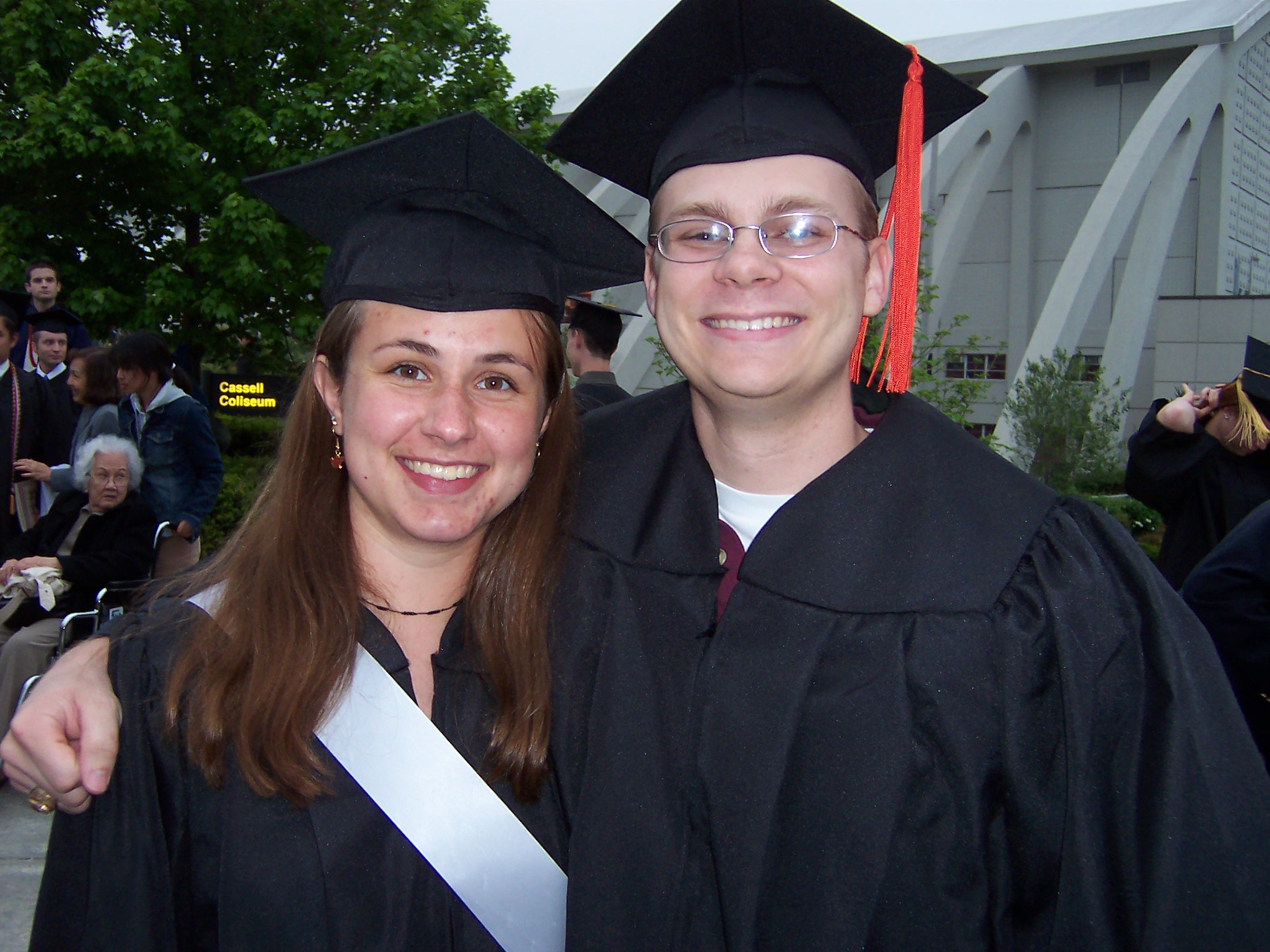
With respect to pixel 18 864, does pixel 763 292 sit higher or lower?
higher

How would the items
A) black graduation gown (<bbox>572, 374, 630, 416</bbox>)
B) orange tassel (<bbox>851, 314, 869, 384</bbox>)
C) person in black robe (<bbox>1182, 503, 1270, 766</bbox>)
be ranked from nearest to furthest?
1. orange tassel (<bbox>851, 314, 869, 384</bbox>)
2. person in black robe (<bbox>1182, 503, 1270, 766</bbox>)
3. black graduation gown (<bbox>572, 374, 630, 416</bbox>)

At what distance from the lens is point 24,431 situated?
5344mm

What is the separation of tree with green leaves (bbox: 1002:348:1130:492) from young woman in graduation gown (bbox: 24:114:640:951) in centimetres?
1069

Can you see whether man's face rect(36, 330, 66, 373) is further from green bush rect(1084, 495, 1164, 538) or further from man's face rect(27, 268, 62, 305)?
green bush rect(1084, 495, 1164, 538)

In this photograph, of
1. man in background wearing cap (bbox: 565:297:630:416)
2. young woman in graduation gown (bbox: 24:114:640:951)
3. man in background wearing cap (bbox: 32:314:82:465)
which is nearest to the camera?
young woman in graduation gown (bbox: 24:114:640:951)

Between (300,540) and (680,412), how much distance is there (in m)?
0.78

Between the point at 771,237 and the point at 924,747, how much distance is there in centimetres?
91

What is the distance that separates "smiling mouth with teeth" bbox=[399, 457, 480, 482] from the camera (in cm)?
174

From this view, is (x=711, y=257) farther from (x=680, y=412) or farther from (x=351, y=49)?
(x=351, y=49)

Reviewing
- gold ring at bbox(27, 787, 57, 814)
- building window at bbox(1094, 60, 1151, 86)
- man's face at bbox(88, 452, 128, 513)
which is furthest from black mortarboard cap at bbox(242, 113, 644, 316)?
building window at bbox(1094, 60, 1151, 86)

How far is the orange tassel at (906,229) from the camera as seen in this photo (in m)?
1.86

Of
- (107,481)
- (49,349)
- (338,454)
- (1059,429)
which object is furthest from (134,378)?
(1059,429)

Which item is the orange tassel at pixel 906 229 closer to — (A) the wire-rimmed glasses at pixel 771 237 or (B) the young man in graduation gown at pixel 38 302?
(A) the wire-rimmed glasses at pixel 771 237

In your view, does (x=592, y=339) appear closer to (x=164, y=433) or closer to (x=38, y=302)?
(x=164, y=433)
